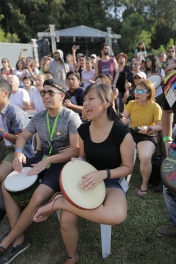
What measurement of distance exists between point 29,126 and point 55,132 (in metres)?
0.34

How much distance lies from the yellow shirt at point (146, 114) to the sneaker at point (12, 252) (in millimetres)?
2106

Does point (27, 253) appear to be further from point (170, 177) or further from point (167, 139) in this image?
point (167, 139)

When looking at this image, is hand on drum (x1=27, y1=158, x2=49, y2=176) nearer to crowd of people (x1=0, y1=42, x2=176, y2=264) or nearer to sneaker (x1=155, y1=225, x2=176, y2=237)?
crowd of people (x1=0, y1=42, x2=176, y2=264)

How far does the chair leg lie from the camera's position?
193cm

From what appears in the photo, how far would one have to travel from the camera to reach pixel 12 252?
197 cm

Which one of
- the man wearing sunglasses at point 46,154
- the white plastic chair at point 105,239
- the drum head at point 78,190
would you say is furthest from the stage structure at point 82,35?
the white plastic chair at point 105,239

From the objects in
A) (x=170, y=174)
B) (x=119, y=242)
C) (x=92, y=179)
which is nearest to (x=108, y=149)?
(x=92, y=179)

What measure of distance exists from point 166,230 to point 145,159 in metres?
0.92

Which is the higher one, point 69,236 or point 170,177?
point 170,177

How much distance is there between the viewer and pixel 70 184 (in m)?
1.66

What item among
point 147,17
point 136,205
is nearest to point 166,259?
point 136,205

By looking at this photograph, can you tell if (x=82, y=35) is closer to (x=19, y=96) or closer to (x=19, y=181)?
(x=19, y=96)

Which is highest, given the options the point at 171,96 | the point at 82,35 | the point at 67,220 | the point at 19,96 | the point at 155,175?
the point at 82,35

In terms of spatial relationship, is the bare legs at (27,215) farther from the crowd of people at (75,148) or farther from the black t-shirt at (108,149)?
the black t-shirt at (108,149)
